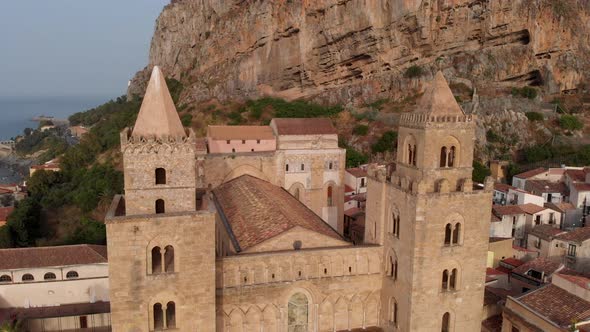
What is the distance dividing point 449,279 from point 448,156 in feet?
16.1

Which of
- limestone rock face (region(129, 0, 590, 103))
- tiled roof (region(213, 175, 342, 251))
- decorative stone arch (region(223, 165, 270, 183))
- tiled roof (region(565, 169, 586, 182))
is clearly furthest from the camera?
limestone rock face (region(129, 0, 590, 103))

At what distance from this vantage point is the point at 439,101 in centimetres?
1755

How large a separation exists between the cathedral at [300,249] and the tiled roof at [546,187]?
29233mm

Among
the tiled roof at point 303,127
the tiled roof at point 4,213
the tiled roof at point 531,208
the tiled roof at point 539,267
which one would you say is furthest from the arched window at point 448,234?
the tiled roof at point 4,213

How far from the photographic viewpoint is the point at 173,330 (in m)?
15.9

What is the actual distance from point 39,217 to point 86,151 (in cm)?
2678

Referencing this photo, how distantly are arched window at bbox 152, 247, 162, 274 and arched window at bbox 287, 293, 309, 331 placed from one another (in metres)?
5.32

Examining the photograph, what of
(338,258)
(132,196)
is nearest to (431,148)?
(338,258)

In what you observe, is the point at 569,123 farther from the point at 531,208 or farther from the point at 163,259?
the point at 163,259

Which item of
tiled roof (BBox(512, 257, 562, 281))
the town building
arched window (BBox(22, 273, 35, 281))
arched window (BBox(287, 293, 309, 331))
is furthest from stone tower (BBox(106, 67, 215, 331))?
tiled roof (BBox(512, 257, 562, 281))

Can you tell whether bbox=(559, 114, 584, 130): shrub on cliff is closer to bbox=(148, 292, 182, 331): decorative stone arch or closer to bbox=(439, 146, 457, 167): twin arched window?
bbox=(439, 146, 457, 167): twin arched window

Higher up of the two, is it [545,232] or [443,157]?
[443,157]

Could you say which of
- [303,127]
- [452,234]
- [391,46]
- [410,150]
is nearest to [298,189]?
[303,127]

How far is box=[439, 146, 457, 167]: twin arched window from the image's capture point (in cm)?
1781
